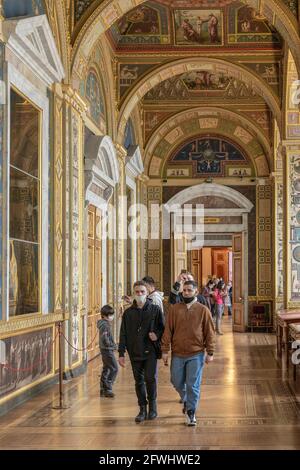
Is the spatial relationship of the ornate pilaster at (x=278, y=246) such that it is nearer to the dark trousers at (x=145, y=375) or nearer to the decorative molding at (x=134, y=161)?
the decorative molding at (x=134, y=161)

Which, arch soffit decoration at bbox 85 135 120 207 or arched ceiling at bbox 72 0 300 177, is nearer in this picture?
arch soffit decoration at bbox 85 135 120 207

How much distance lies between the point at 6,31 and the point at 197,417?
480cm

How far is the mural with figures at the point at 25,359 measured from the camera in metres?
8.59

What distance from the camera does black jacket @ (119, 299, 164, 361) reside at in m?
8.04

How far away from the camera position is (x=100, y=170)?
1437cm

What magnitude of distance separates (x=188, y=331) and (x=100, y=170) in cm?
701

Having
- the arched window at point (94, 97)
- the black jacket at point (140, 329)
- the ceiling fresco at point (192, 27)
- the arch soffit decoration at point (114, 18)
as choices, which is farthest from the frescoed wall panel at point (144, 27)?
the black jacket at point (140, 329)

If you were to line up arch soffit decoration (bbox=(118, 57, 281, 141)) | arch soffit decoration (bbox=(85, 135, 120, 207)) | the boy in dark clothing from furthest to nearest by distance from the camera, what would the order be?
arch soffit decoration (bbox=(118, 57, 281, 141)) → arch soffit decoration (bbox=(85, 135, 120, 207)) → the boy in dark clothing

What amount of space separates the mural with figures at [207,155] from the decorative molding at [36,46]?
11347 millimetres

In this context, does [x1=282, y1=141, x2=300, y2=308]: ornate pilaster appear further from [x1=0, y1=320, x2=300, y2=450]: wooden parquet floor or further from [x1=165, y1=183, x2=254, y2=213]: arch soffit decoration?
[x1=165, y1=183, x2=254, y2=213]: arch soffit decoration

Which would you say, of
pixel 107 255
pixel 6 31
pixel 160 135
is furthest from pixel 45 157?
pixel 160 135

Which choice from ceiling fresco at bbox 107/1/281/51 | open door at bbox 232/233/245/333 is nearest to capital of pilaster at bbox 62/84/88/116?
ceiling fresco at bbox 107/1/281/51

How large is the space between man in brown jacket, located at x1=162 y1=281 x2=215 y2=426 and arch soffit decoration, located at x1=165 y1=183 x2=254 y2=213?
47.0 feet

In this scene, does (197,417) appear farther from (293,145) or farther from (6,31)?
(293,145)
